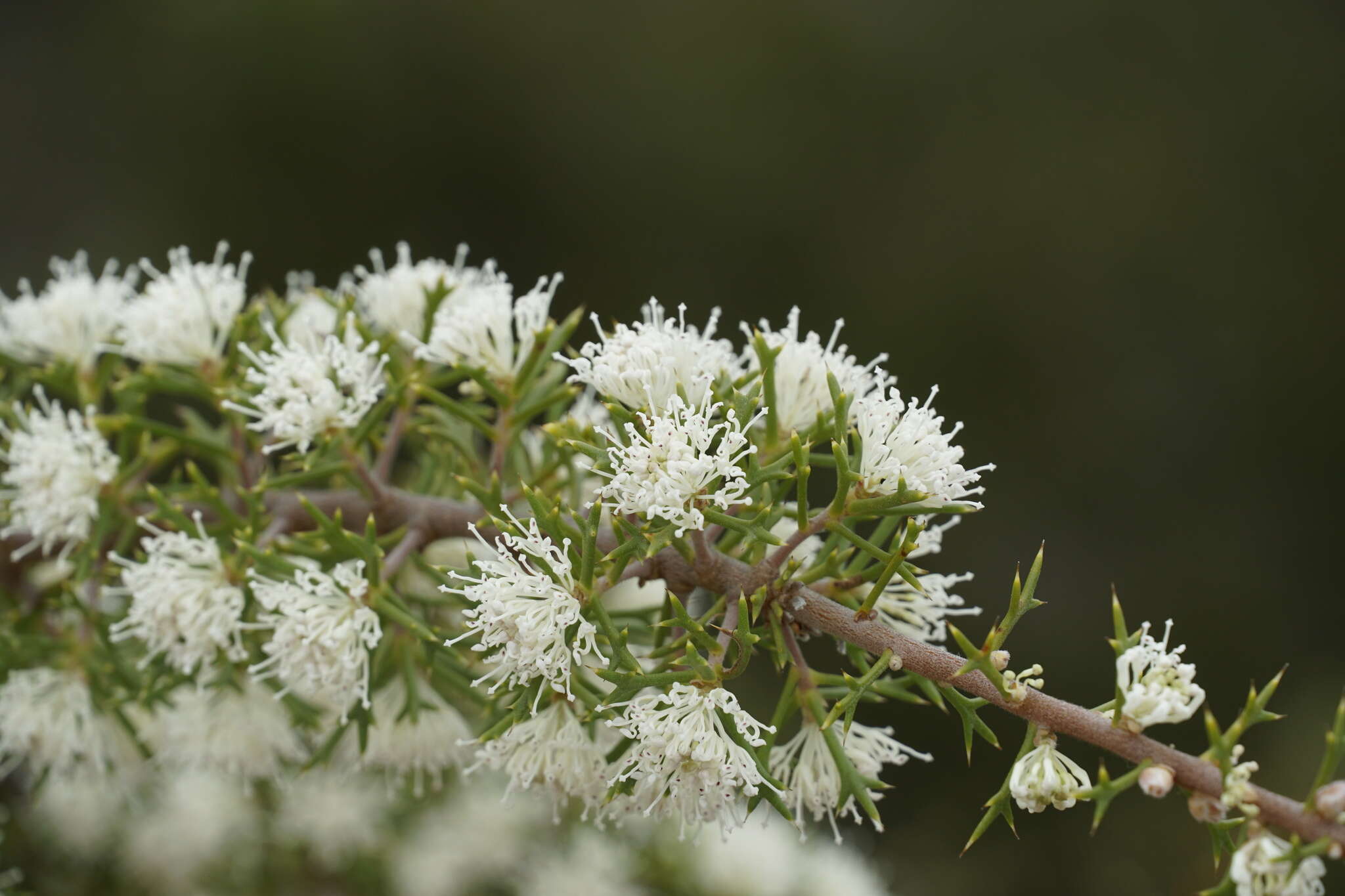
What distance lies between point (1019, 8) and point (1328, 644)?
1492mm

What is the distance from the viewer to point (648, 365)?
65 centimetres

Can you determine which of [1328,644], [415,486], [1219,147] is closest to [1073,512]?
[1328,644]

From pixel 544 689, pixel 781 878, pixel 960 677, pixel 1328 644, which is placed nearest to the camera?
pixel 960 677

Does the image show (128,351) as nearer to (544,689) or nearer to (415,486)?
(415,486)

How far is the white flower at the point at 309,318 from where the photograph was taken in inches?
34.4

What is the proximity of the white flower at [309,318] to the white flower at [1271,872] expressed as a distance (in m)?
0.69

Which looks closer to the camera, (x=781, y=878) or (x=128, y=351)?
(x=128, y=351)

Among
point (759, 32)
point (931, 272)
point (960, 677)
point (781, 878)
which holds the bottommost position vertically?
point (781, 878)

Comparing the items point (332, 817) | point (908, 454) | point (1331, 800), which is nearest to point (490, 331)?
point (908, 454)

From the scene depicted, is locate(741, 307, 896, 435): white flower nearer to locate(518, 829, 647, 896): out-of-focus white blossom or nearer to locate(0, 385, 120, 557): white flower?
locate(0, 385, 120, 557): white flower

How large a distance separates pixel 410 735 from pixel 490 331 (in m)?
0.32

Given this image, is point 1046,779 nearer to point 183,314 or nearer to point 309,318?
point 309,318

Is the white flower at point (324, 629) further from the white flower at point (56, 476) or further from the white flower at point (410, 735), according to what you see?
the white flower at point (56, 476)

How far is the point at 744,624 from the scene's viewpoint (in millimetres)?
591
